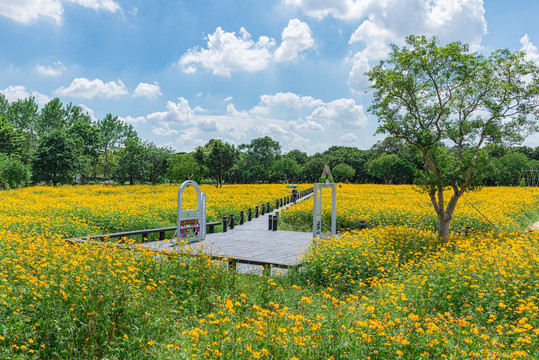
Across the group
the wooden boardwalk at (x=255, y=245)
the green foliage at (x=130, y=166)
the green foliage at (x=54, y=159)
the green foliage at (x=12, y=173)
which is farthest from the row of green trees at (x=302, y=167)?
the wooden boardwalk at (x=255, y=245)

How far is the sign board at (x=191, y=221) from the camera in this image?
35.7 feet

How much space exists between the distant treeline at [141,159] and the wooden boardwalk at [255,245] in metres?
5.16

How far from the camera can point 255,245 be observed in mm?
11555

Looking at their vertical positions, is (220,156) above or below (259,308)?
above

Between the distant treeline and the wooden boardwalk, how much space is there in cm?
516

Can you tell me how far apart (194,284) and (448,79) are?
10.4m

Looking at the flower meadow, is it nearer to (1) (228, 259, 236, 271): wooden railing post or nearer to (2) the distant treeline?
(1) (228, 259, 236, 271): wooden railing post

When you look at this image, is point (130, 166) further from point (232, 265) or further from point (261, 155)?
point (232, 265)

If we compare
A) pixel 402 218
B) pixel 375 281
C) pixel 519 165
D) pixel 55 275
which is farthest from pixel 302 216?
pixel 519 165

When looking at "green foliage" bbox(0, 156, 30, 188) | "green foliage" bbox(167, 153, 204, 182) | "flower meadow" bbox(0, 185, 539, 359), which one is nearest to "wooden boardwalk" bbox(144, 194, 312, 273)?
"flower meadow" bbox(0, 185, 539, 359)

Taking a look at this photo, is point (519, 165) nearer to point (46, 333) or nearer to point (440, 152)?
point (440, 152)

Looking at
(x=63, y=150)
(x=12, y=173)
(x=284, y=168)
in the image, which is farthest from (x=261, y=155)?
(x=12, y=173)

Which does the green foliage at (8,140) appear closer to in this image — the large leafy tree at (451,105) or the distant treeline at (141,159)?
the distant treeline at (141,159)

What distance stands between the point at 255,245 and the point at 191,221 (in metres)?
2.17
